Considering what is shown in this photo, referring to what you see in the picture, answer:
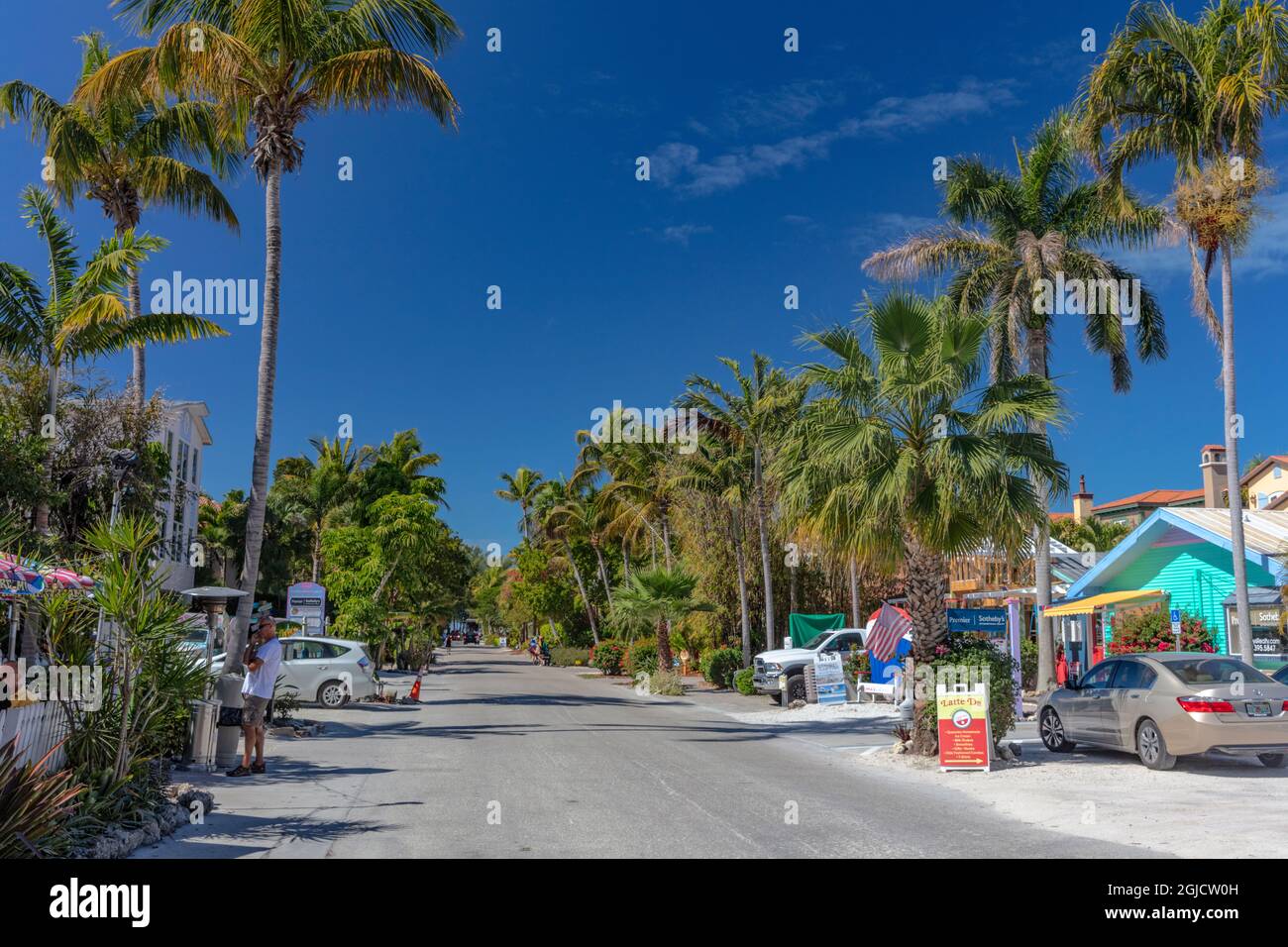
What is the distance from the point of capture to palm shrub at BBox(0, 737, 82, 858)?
6.23 m

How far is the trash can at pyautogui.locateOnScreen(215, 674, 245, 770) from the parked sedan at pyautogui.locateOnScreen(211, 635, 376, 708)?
338 inches

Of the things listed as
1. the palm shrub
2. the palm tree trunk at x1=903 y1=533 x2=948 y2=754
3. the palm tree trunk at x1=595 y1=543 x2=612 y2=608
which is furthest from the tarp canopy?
the palm shrub

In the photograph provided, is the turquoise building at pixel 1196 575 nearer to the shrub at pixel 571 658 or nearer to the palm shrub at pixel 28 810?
the palm shrub at pixel 28 810

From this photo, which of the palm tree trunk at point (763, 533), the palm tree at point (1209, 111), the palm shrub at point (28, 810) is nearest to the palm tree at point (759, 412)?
the palm tree trunk at point (763, 533)

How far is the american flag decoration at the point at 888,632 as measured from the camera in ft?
66.2

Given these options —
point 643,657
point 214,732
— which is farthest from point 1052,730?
point 643,657

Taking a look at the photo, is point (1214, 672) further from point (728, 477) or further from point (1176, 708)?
point (728, 477)

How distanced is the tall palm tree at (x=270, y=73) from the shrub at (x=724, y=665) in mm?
18024

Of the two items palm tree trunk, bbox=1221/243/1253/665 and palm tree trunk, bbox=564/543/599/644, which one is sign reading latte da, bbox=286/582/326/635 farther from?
palm tree trunk, bbox=564/543/599/644

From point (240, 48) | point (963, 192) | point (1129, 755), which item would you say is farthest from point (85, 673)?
point (963, 192)

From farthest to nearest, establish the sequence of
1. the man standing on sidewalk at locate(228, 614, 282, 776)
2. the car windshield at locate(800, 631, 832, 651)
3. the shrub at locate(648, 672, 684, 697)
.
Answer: the shrub at locate(648, 672, 684, 697) < the car windshield at locate(800, 631, 832, 651) < the man standing on sidewalk at locate(228, 614, 282, 776)

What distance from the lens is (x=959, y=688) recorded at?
43.4 feet
